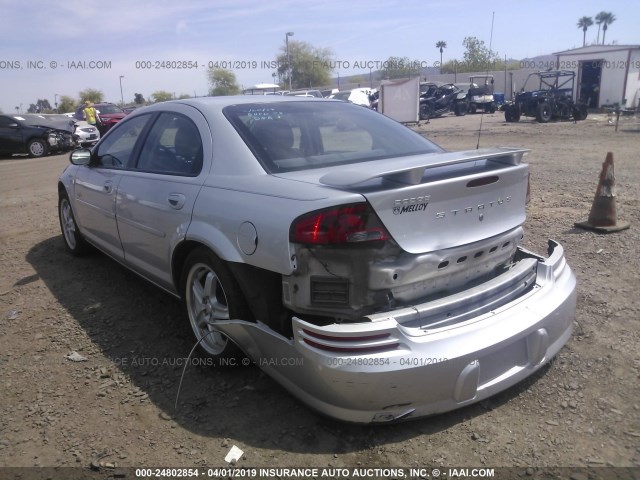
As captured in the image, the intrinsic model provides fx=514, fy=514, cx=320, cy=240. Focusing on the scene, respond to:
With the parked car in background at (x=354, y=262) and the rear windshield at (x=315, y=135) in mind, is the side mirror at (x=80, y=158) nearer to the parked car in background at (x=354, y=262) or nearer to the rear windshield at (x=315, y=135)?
the parked car in background at (x=354, y=262)

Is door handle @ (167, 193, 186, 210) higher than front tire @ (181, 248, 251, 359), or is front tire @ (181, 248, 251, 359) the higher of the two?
door handle @ (167, 193, 186, 210)

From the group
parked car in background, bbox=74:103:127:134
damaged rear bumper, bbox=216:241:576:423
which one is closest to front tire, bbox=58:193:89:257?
damaged rear bumper, bbox=216:241:576:423

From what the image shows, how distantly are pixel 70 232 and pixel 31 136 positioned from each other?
45.2ft

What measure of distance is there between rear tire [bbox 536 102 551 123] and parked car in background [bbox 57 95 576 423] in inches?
846

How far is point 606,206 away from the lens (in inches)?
215

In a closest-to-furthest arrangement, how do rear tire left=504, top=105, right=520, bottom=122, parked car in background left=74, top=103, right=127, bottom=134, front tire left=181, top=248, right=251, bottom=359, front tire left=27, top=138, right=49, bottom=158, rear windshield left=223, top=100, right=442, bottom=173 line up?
front tire left=181, top=248, right=251, bottom=359 → rear windshield left=223, top=100, right=442, bottom=173 → front tire left=27, top=138, right=49, bottom=158 → parked car in background left=74, top=103, right=127, bottom=134 → rear tire left=504, top=105, right=520, bottom=122

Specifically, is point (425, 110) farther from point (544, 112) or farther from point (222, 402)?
point (222, 402)

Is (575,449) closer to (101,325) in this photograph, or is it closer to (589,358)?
(589,358)

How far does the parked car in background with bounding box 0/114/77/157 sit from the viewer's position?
16703mm

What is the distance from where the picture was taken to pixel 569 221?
234 inches

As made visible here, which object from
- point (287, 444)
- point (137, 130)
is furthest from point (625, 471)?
point (137, 130)

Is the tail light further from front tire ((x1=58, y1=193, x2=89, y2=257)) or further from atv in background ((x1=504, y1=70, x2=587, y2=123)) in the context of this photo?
atv in background ((x1=504, y1=70, x2=587, y2=123))

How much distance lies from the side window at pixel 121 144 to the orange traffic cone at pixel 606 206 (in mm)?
4607

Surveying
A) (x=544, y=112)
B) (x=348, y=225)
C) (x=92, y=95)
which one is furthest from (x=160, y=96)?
(x=348, y=225)
